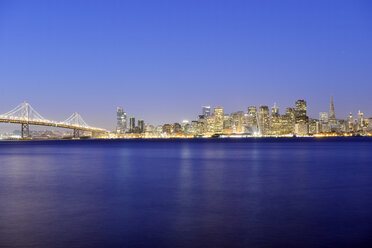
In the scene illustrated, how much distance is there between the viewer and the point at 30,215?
12586mm

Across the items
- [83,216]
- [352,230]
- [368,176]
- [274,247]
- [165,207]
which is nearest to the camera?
[274,247]

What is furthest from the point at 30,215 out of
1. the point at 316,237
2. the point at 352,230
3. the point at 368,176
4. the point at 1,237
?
the point at 368,176

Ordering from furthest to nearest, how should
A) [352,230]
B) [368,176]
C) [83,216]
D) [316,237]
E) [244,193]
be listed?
1. [368,176]
2. [244,193]
3. [83,216]
4. [352,230]
5. [316,237]

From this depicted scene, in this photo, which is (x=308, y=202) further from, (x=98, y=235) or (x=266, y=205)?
(x=98, y=235)

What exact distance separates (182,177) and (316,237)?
14.8m

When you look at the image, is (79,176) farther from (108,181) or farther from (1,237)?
(1,237)

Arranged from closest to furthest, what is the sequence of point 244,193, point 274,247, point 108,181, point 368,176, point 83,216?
point 274,247, point 83,216, point 244,193, point 108,181, point 368,176

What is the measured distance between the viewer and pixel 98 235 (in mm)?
10039

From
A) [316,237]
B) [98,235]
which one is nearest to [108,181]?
[98,235]

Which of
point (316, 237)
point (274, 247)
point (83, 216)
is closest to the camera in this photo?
point (274, 247)

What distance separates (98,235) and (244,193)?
341 inches

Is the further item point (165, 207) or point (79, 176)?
point (79, 176)

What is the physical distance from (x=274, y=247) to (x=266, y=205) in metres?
5.40

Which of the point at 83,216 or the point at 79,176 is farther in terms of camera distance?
the point at 79,176
